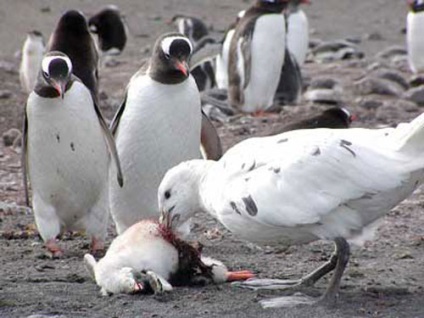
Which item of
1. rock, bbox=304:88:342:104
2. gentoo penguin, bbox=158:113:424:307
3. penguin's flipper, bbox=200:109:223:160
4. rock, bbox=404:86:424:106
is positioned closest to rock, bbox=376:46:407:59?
rock, bbox=304:88:342:104

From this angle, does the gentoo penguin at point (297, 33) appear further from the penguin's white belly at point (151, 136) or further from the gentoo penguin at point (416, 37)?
the penguin's white belly at point (151, 136)

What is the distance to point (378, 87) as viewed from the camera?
46.5 ft

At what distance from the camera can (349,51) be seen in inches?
704

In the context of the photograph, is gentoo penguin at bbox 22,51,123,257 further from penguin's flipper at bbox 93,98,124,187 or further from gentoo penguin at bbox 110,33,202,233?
gentoo penguin at bbox 110,33,202,233

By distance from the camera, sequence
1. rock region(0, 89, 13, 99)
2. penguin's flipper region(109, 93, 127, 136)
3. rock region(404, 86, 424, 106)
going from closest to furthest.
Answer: penguin's flipper region(109, 93, 127, 136), rock region(404, 86, 424, 106), rock region(0, 89, 13, 99)

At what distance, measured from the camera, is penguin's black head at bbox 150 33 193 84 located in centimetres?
Answer: 743

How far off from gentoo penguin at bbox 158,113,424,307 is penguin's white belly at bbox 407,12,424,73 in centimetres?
1125

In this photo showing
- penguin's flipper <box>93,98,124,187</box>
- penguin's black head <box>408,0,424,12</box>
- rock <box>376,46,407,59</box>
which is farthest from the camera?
rock <box>376,46,407,59</box>

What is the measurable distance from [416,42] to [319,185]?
11.9 metres

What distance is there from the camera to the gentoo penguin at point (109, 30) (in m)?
17.2

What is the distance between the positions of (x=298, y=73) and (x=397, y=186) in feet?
30.2

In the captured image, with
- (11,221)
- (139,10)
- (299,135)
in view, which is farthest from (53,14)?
(299,135)

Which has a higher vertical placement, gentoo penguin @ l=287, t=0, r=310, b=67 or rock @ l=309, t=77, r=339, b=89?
rock @ l=309, t=77, r=339, b=89

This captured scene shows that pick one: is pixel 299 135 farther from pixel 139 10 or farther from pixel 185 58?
pixel 139 10
